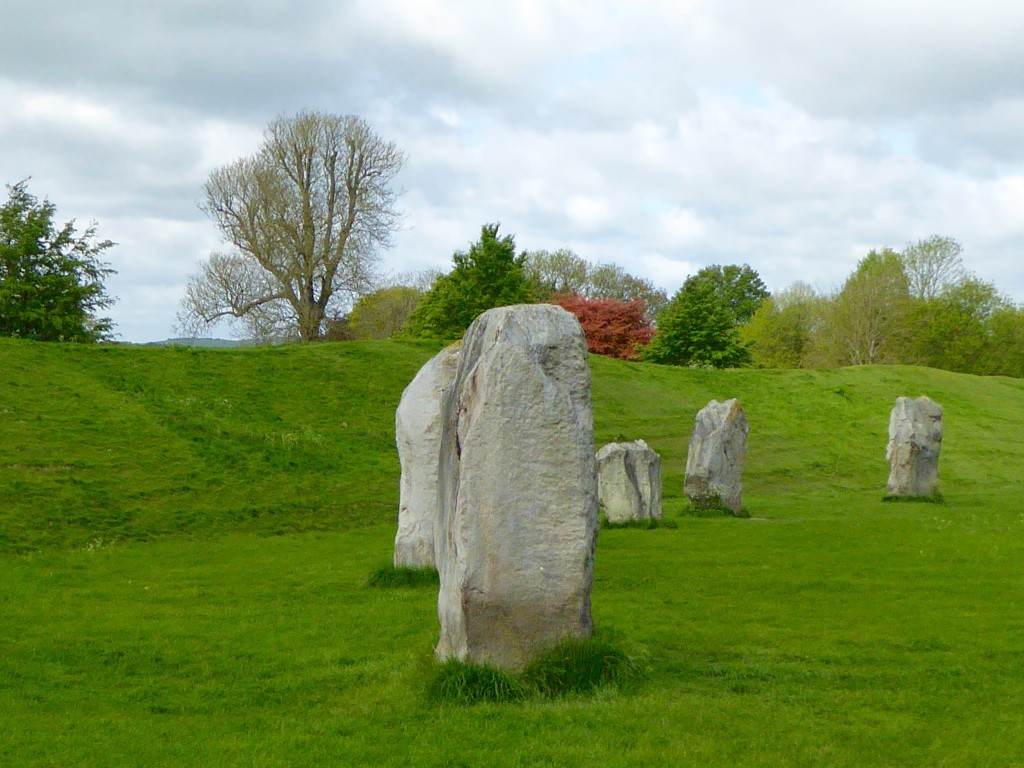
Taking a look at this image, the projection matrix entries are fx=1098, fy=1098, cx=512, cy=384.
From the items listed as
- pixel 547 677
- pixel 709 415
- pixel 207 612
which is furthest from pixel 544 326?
pixel 709 415

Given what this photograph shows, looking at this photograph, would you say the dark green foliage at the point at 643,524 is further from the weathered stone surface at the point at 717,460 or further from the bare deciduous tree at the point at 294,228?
the bare deciduous tree at the point at 294,228

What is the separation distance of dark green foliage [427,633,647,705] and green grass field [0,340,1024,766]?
16 centimetres

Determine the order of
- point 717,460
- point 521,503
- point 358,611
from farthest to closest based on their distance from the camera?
point 717,460, point 358,611, point 521,503

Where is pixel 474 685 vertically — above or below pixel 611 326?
below

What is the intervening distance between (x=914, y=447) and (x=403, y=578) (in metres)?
17.6

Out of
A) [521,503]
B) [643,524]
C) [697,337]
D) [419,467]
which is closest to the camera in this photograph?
[521,503]

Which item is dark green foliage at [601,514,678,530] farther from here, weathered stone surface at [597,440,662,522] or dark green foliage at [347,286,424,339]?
dark green foliage at [347,286,424,339]

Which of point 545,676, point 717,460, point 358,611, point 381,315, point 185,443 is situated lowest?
point 358,611

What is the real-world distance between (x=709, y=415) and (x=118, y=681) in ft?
56.9

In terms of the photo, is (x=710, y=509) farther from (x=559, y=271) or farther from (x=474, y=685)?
(x=559, y=271)

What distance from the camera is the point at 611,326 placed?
64.1 metres

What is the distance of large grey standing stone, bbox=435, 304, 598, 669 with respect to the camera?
8.10 metres

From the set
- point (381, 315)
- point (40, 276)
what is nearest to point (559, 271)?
point (381, 315)

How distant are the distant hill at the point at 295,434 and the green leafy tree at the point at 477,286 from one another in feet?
29.8
